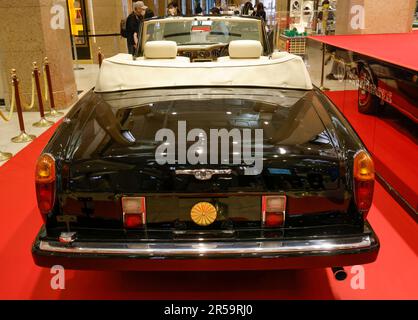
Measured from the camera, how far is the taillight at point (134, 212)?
2.05 m

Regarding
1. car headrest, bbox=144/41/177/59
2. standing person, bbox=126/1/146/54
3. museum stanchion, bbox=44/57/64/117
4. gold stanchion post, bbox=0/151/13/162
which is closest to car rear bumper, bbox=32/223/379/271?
car headrest, bbox=144/41/177/59

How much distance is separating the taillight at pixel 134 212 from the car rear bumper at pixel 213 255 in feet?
0.32

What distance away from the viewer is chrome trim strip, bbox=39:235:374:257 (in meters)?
2.00

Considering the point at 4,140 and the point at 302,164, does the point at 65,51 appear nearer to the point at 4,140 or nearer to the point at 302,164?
the point at 4,140

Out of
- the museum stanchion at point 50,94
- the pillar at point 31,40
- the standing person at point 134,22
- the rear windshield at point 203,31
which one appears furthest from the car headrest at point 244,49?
the standing person at point 134,22

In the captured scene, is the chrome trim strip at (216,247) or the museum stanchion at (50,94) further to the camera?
the museum stanchion at (50,94)

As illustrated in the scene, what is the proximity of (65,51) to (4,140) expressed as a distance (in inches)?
98.3

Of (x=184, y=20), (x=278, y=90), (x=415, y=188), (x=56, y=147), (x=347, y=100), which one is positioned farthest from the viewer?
(x=347, y=100)

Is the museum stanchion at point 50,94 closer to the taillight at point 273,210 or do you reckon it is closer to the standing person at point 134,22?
the standing person at point 134,22

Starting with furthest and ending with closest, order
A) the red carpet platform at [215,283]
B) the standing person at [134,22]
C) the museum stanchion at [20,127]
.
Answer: the standing person at [134,22] → the museum stanchion at [20,127] → the red carpet platform at [215,283]

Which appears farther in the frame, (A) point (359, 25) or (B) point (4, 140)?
(A) point (359, 25)
